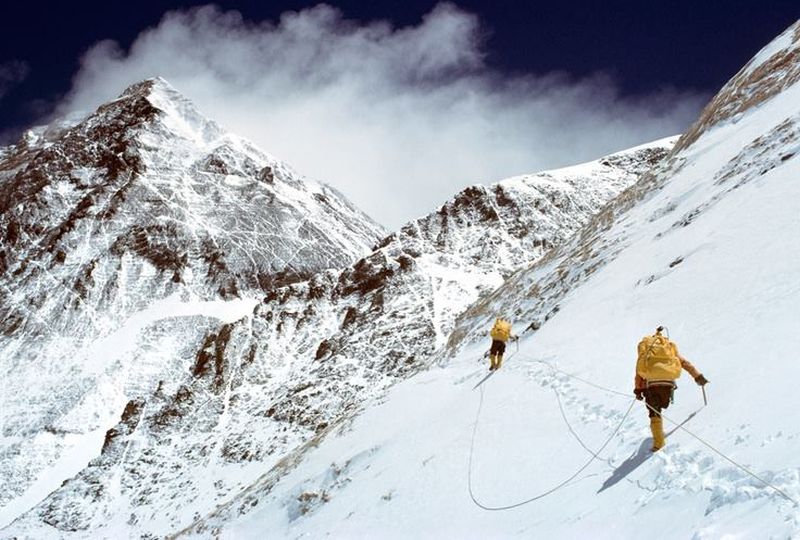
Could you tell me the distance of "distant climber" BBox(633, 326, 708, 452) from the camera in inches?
443

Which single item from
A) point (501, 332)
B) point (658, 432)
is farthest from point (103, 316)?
point (658, 432)

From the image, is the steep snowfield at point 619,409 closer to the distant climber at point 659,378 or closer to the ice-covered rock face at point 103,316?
the distant climber at point 659,378

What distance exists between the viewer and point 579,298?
1093 inches

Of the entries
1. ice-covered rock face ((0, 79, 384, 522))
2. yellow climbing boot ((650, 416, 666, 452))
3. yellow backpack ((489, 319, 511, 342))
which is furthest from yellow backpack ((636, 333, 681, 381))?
ice-covered rock face ((0, 79, 384, 522))

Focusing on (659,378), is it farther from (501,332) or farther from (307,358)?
(307,358)

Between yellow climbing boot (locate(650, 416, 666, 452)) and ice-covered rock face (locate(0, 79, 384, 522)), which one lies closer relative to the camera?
yellow climbing boot (locate(650, 416, 666, 452))

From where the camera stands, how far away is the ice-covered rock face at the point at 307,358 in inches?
3455

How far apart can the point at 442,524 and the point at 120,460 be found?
97.7 meters

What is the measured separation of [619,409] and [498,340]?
454 inches

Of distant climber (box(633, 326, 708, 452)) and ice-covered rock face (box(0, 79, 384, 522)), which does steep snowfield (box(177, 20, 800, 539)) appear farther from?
ice-covered rock face (box(0, 79, 384, 522))

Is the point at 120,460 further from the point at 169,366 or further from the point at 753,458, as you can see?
the point at 753,458

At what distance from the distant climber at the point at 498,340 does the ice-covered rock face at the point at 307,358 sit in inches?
1617

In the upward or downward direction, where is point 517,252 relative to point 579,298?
upward

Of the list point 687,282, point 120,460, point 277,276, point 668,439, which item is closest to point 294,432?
point 120,460
